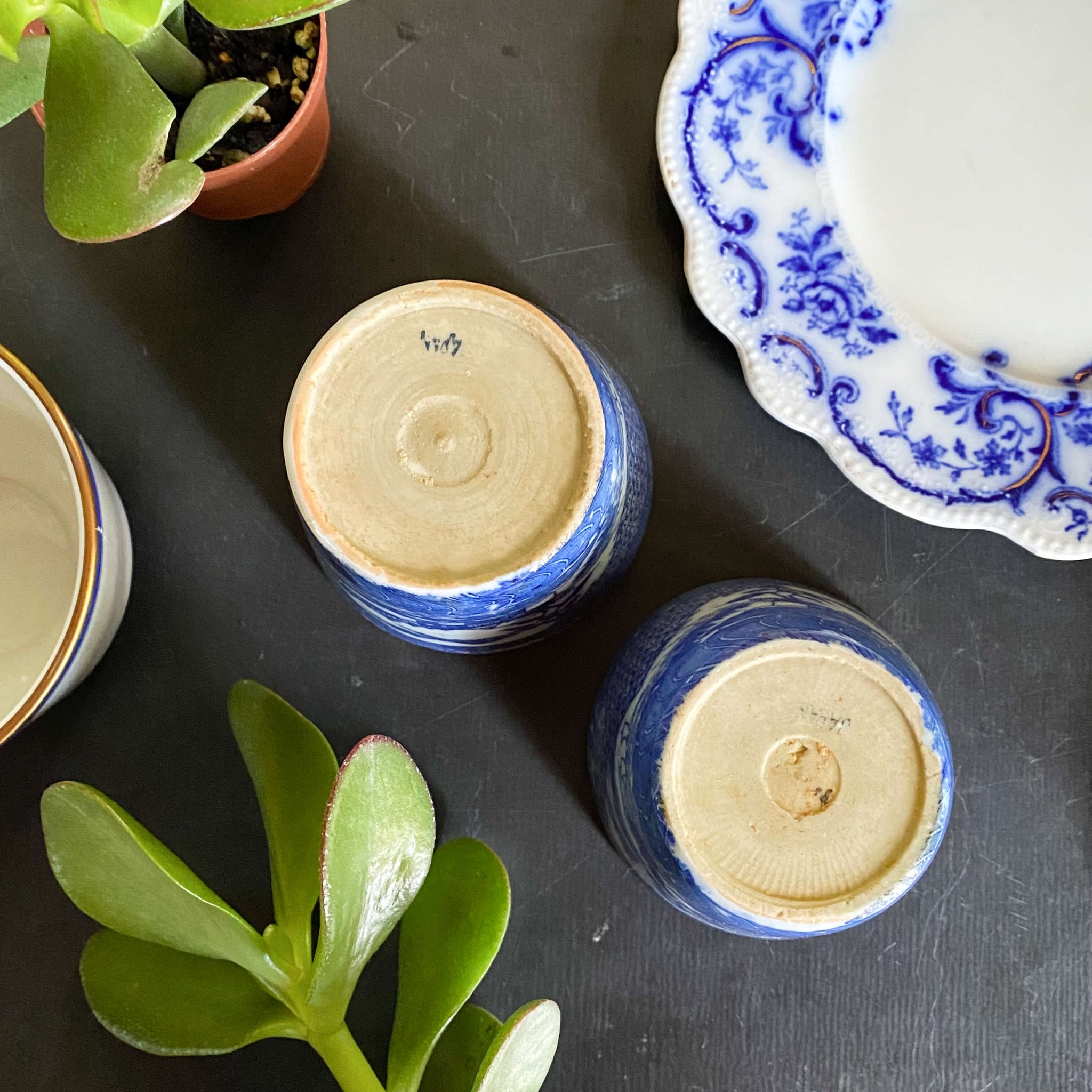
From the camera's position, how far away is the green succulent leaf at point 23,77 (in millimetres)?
291

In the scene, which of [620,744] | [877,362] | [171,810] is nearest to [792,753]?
[620,744]

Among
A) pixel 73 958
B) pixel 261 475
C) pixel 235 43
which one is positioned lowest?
pixel 73 958

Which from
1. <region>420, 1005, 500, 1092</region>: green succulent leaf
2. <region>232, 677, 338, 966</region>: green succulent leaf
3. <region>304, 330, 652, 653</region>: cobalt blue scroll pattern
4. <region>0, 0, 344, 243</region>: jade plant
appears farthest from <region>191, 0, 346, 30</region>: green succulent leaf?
<region>420, 1005, 500, 1092</region>: green succulent leaf

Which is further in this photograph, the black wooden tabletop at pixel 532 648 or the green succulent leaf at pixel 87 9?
the black wooden tabletop at pixel 532 648

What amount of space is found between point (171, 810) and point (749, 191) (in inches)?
15.1

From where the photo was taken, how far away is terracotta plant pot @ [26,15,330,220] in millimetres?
362

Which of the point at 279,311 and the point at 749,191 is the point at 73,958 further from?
the point at 749,191

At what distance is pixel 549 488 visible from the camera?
1.07 feet

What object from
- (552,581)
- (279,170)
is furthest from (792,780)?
(279,170)

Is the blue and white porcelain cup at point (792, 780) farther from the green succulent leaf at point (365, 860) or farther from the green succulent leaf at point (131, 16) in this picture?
the green succulent leaf at point (131, 16)

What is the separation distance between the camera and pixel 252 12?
10.9 inches

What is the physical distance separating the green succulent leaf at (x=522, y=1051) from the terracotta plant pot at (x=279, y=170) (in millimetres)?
318

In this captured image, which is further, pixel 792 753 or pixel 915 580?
pixel 915 580

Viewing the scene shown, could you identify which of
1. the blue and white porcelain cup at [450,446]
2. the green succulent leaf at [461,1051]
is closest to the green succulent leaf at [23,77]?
the blue and white porcelain cup at [450,446]
